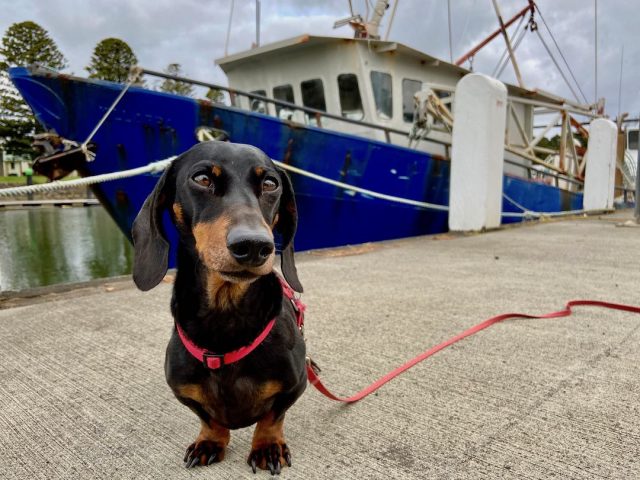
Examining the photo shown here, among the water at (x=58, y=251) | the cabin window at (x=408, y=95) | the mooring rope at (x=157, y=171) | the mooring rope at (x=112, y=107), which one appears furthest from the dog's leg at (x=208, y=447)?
the cabin window at (x=408, y=95)

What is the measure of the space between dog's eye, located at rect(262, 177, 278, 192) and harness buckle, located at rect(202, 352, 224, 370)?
0.45m

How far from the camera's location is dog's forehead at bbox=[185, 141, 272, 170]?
1.26 m

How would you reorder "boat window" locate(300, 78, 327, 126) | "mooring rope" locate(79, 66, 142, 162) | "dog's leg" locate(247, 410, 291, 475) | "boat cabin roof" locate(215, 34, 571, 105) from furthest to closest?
1. "boat window" locate(300, 78, 327, 126)
2. "boat cabin roof" locate(215, 34, 571, 105)
3. "mooring rope" locate(79, 66, 142, 162)
4. "dog's leg" locate(247, 410, 291, 475)

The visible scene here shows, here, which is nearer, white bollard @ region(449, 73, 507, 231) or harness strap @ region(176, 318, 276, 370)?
harness strap @ region(176, 318, 276, 370)

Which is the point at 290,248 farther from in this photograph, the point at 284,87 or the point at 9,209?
the point at 9,209

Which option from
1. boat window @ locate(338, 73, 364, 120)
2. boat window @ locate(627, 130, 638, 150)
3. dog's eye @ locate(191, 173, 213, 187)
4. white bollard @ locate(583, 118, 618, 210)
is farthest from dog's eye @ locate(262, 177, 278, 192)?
boat window @ locate(627, 130, 638, 150)

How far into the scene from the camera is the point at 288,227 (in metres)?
1.48

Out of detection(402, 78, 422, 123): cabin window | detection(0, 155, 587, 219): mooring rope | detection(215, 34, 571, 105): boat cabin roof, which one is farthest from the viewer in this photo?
detection(402, 78, 422, 123): cabin window

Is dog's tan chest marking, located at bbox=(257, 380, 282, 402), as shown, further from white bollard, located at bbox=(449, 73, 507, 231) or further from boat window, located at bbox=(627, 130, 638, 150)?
boat window, located at bbox=(627, 130, 638, 150)

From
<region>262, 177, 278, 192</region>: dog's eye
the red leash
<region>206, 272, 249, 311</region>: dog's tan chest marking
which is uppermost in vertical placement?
<region>262, 177, 278, 192</region>: dog's eye

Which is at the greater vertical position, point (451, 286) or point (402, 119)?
point (402, 119)

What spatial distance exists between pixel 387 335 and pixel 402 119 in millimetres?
5803

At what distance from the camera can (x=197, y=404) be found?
1336mm

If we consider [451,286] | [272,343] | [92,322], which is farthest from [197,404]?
[451,286]
